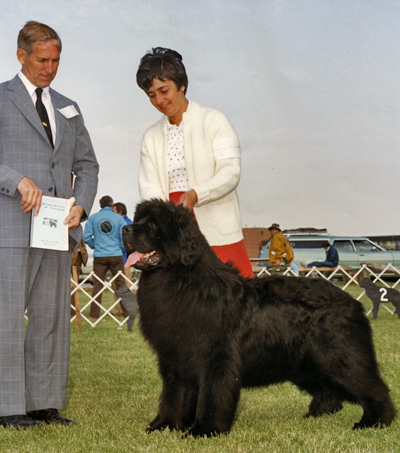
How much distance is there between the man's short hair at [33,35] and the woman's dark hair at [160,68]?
593mm

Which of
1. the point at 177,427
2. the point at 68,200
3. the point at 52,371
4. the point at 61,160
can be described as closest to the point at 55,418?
the point at 52,371

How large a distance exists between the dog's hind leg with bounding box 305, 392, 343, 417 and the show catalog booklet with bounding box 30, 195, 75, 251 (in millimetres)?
2151

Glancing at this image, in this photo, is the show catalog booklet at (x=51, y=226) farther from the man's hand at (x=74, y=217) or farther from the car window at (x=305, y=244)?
the car window at (x=305, y=244)

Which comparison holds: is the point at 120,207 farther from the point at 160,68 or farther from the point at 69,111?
the point at 160,68

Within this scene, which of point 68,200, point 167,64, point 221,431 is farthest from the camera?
point 68,200

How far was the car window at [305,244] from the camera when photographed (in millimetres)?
21922

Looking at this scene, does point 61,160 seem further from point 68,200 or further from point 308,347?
point 308,347

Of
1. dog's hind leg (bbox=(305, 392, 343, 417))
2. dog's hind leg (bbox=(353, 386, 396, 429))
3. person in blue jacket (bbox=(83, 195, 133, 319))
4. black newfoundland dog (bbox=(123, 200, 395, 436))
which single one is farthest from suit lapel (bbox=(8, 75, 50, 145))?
person in blue jacket (bbox=(83, 195, 133, 319))

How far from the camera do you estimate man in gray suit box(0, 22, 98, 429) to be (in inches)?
146

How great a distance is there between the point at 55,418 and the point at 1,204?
157cm

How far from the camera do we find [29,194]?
142 inches

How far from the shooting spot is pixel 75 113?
412 centimetres

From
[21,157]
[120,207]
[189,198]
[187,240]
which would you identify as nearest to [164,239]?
[187,240]

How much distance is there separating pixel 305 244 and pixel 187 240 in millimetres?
19188
